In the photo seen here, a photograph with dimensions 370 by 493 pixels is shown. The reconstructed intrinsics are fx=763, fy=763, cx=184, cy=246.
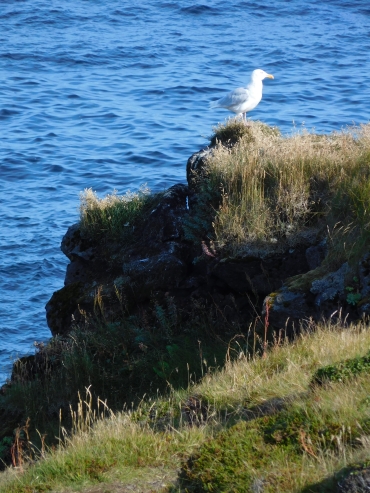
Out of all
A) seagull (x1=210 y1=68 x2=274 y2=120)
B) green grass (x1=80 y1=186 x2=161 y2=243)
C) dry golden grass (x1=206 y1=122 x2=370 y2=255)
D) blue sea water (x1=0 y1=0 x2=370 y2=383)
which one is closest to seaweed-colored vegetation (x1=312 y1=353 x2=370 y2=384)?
dry golden grass (x1=206 y1=122 x2=370 y2=255)

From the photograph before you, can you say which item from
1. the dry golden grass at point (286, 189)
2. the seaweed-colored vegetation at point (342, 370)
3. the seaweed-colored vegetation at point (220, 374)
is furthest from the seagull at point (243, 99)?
the seaweed-colored vegetation at point (342, 370)

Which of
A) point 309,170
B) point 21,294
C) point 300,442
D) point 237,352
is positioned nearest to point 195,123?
point 21,294

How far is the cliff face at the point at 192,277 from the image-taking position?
25.9ft

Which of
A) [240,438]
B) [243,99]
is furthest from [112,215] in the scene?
[240,438]

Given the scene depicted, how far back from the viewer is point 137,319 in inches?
387

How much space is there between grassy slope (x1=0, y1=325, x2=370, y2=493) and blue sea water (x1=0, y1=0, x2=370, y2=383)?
266 inches

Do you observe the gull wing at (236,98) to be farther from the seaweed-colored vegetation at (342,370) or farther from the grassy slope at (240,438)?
the seaweed-colored vegetation at (342,370)

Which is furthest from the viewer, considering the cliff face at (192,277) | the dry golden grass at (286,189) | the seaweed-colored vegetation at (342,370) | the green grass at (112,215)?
the green grass at (112,215)

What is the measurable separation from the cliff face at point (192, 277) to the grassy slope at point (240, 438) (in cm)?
127

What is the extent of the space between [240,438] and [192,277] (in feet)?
16.4

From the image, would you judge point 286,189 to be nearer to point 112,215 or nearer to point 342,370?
point 112,215

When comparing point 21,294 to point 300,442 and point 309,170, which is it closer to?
point 309,170

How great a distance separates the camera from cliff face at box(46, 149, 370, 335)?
790 cm

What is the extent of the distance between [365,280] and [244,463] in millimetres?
3267
